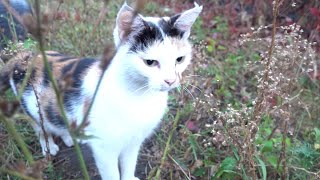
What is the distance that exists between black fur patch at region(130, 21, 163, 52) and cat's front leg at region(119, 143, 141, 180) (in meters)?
0.52

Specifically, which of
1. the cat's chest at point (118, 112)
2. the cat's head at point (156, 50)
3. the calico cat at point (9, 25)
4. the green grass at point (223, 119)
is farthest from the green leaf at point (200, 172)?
the calico cat at point (9, 25)

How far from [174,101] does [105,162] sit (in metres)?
0.87

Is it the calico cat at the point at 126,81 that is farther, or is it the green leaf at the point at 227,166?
the green leaf at the point at 227,166

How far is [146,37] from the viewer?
5.50 feet

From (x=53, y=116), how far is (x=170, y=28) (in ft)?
2.47

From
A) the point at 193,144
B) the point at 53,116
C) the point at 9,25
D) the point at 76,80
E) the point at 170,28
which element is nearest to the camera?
the point at 170,28

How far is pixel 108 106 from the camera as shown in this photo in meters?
1.76

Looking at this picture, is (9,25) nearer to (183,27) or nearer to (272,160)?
(183,27)

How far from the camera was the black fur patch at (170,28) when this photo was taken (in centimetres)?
172

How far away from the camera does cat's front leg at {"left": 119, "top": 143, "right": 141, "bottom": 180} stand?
2.00 metres

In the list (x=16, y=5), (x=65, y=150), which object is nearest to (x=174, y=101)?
(x=65, y=150)

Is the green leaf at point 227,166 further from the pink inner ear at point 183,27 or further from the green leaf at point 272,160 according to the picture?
the pink inner ear at point 183,27

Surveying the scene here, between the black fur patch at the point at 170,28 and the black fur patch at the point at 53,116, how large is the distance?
689 mm

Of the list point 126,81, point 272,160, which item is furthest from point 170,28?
point 272,160
